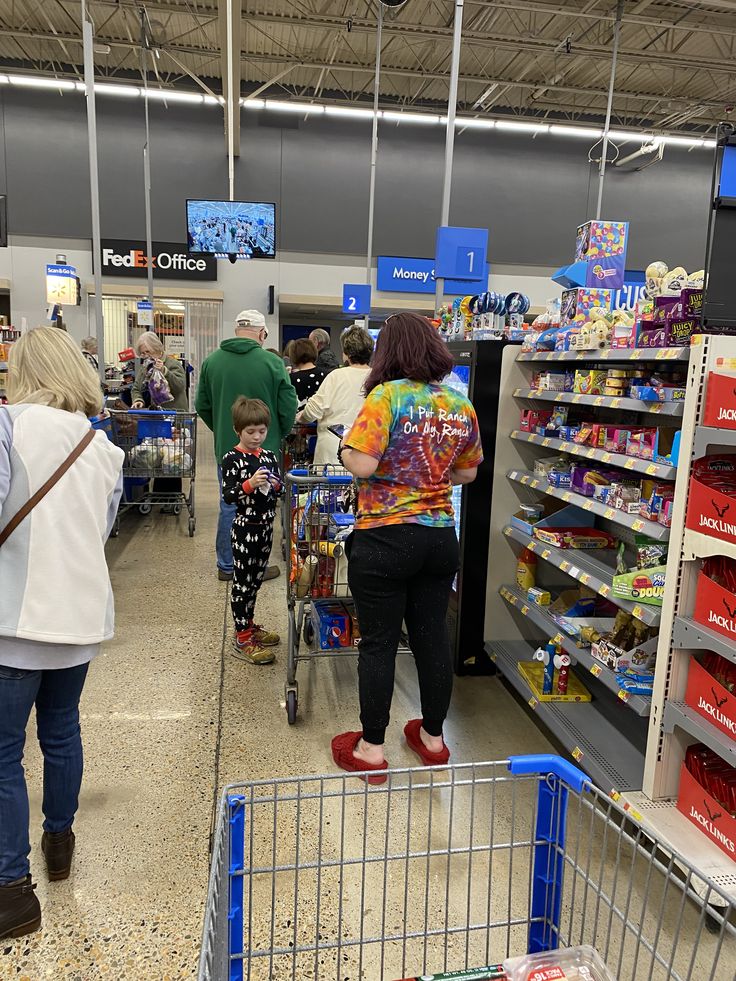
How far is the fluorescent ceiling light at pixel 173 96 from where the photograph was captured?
1369cm

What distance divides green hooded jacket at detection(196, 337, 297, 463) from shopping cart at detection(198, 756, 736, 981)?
275 cm

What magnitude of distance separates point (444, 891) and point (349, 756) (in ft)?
2.49

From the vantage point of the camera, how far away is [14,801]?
6.61 ft

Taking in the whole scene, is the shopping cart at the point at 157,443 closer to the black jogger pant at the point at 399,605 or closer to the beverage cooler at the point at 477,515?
the beverage cooler at the point at 477,515

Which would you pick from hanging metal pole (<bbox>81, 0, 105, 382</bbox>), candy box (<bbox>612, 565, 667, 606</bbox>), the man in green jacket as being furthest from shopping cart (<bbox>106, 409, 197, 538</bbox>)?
candy box (<bbox>612, 565, 667, 606</bbox>)

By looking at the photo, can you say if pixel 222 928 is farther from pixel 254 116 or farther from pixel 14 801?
pixel 254 116

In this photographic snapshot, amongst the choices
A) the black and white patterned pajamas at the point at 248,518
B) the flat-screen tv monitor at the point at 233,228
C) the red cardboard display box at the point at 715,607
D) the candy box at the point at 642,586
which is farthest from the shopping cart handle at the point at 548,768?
the flat-screen tv monitor at the point at 233,228

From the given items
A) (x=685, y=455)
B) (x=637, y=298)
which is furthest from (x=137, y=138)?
(x=685, y=455)

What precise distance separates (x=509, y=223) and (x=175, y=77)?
7.33 metres

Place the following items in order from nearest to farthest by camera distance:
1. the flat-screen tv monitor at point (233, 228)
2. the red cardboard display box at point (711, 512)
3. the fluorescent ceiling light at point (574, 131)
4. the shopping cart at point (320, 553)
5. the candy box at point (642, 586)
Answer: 1. the red cardboard display box at point (711, 512)
2. the candy box at point (642, 586)
3. the shopping cart at point (320, 553)
4. the flat-screen tv monitor at point (233, 228)
5. the fluorescent ceiling light at point (574, 131)

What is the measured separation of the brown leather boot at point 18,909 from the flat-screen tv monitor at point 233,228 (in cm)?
1057

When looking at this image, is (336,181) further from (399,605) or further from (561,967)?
(561,967)

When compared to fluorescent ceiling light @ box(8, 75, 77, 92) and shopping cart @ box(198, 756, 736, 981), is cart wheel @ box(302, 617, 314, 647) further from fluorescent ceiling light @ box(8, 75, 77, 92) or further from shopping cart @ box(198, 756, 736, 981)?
Result: fluorescent ceiling light @ box(8, 75, 77, 92)

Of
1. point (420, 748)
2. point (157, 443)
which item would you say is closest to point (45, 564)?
point (420, 748)
